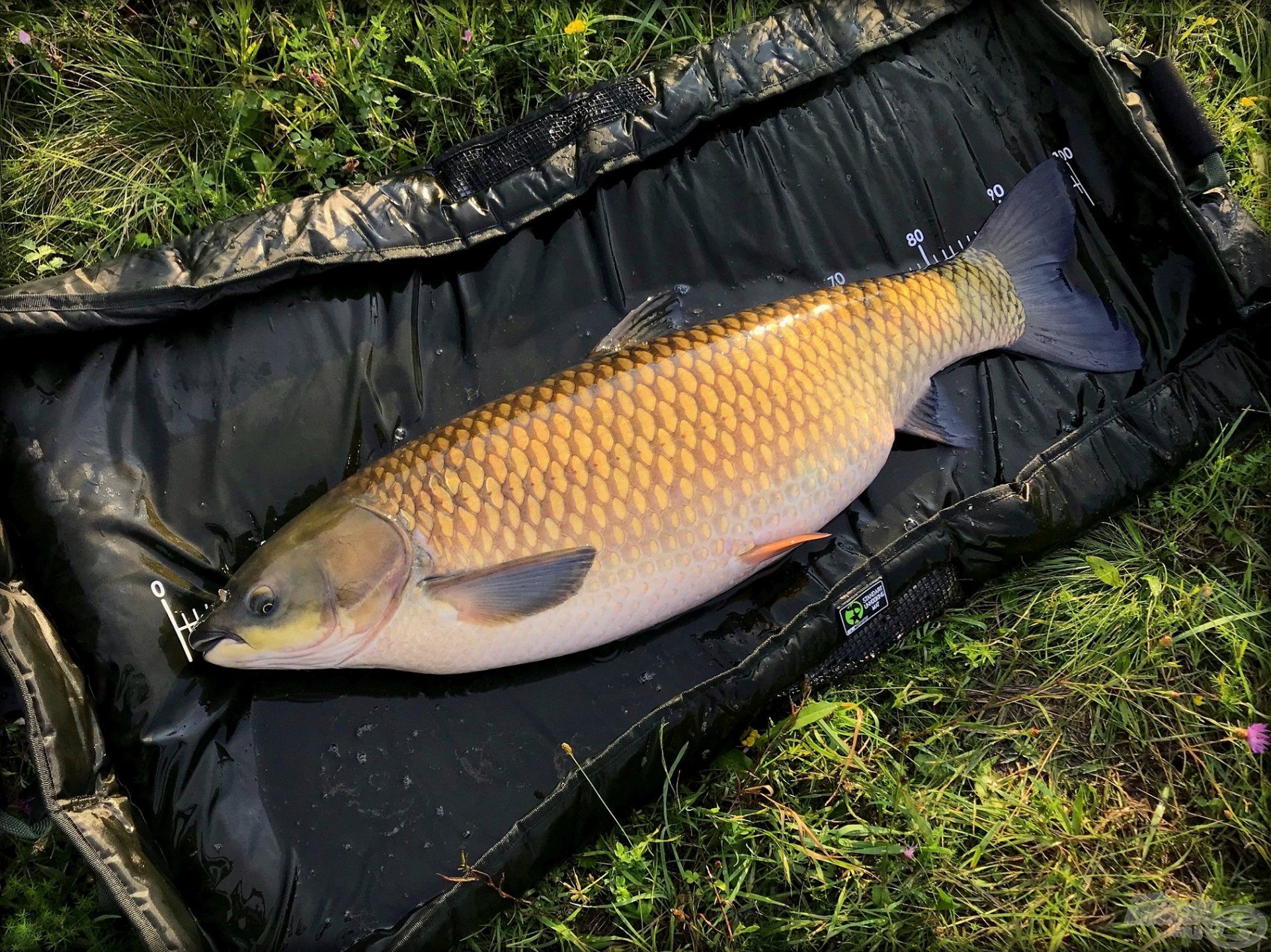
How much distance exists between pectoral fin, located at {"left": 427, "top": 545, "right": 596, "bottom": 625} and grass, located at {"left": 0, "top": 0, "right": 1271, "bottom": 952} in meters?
0.59

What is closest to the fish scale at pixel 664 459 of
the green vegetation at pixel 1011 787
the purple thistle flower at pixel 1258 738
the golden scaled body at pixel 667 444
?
the golden scaled body at pixel 667 444

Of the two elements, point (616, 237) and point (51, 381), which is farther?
point (616, 237)

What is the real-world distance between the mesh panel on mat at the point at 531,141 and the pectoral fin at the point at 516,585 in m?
0.92

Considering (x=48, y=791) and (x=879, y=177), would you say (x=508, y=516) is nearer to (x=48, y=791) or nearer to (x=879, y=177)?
(x=48, y=791)

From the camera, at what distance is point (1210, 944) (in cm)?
175

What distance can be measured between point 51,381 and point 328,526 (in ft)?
2.27

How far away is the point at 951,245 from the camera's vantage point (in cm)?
218

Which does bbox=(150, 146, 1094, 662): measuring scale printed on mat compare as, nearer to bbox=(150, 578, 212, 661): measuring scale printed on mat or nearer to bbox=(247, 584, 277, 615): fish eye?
bbox=(150, 578, 212, 661): measuring scale printed on mat

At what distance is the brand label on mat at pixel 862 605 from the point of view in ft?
6.25

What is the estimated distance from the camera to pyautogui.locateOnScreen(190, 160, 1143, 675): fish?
1.61 metres

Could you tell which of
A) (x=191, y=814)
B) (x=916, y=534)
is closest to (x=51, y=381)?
(x=191, y=814)

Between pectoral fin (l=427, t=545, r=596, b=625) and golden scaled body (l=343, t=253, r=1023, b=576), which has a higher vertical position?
golden scaled body (l=343, t=253, r=1023, b=576)

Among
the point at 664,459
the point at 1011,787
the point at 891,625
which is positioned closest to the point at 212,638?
the point at 664,459

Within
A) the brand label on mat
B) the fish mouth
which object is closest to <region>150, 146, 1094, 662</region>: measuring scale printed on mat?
the brand label on mat
